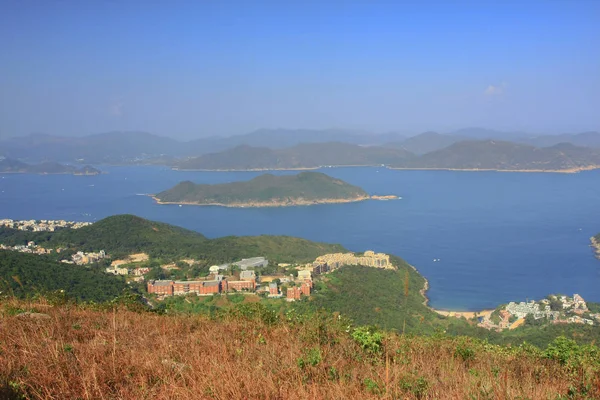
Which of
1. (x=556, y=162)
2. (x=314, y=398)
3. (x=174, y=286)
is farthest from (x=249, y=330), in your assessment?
(x=556, y=162)

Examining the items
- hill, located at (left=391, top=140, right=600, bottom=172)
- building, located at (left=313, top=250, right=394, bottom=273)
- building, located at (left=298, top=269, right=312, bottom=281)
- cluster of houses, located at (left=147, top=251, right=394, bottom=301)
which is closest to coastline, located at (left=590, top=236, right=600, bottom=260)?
building, located at (left=313, top=250, right=394, bottom=273)

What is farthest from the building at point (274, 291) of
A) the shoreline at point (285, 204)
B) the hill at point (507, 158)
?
the hill at point (507, 158)

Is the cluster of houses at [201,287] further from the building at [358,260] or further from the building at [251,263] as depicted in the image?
the building at [358,260]

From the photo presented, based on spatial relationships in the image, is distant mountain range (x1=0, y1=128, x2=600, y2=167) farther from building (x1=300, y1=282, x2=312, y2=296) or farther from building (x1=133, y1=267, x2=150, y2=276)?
building (x1=300, y1=282, x2=312, y2=296)

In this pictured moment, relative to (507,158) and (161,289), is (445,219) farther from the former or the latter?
(507,158)

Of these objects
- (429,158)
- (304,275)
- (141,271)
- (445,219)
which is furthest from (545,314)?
(429,158)

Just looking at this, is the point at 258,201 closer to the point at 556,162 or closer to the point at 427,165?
the point at 427,165
